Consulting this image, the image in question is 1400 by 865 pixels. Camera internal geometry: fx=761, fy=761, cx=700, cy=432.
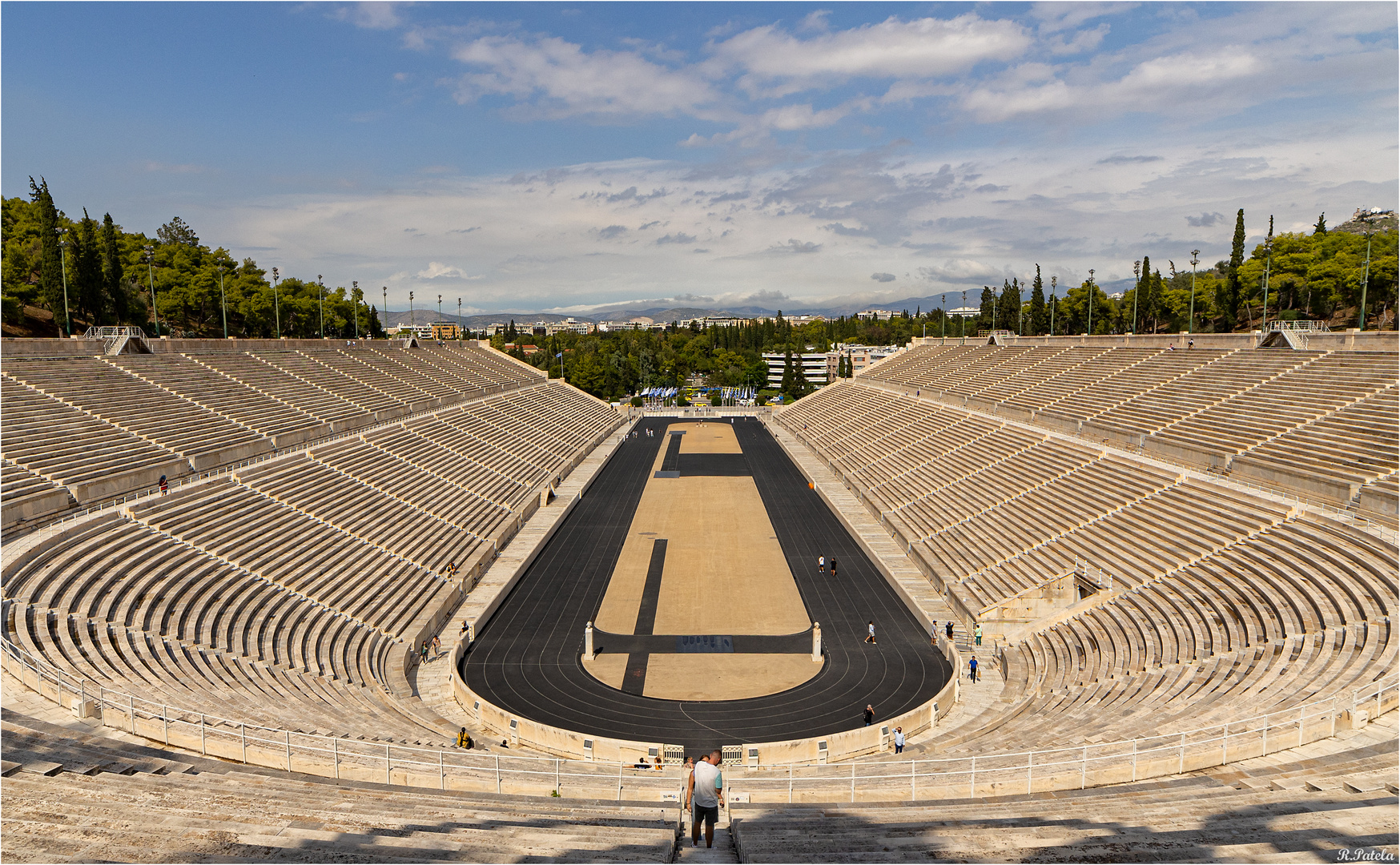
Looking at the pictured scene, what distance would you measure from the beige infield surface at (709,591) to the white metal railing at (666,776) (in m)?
7.58

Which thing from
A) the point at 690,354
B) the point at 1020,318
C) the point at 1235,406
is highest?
the point at 1020,318

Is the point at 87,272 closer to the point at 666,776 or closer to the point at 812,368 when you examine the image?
the point at 666,776

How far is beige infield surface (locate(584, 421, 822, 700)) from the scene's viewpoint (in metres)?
20.2

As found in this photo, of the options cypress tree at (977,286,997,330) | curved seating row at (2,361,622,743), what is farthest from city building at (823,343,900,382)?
curved seating row at (2,361,622,743)

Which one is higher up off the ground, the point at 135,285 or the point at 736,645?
the point at 135,285

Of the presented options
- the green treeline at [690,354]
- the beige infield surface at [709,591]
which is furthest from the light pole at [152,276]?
the green treeline at [690,354]

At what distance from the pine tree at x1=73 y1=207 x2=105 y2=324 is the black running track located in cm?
3671

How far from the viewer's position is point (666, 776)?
12.3 metres

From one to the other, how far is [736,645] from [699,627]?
172 centimetres

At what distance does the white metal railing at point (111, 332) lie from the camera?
36.2 m

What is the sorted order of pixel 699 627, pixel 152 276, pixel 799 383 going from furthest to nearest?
pixel 799 383, pixel 152 276, pixel 699 627

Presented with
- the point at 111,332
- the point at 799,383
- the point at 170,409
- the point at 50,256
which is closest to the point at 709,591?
the point at 170,409

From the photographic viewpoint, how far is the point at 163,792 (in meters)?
8.86

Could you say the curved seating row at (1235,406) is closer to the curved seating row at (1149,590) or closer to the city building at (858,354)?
the curved seating row at (1149,590)
